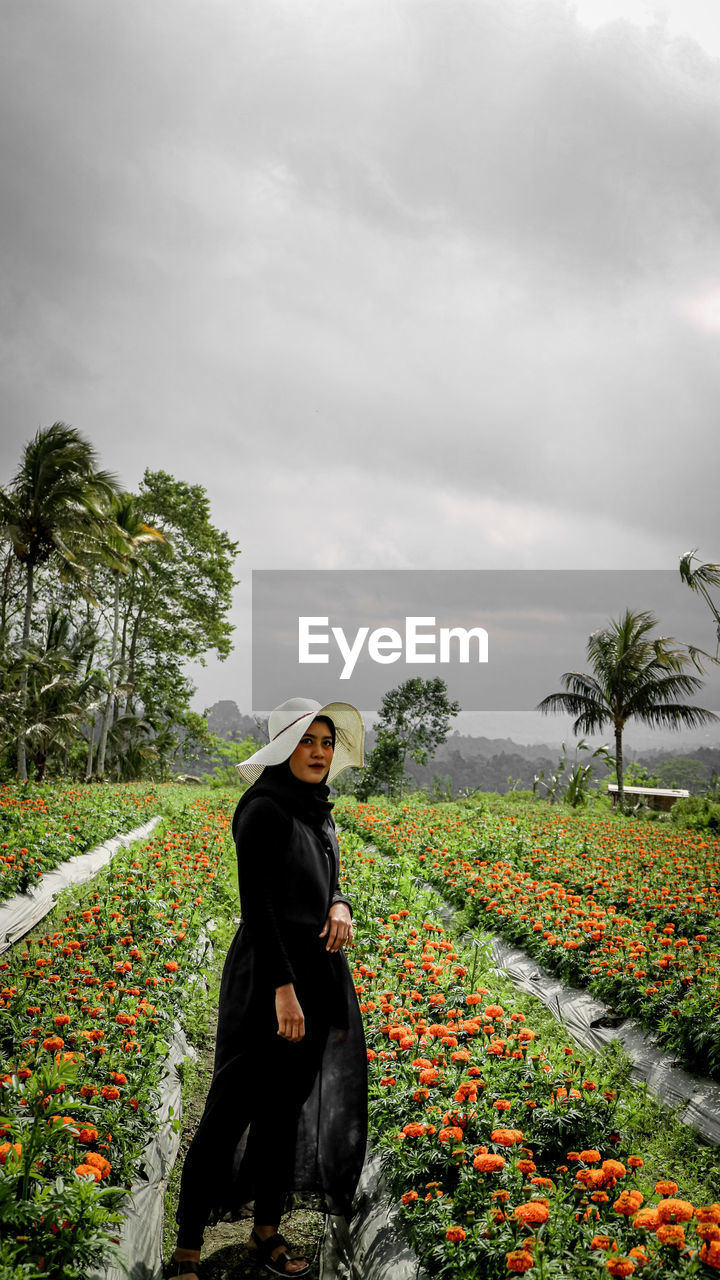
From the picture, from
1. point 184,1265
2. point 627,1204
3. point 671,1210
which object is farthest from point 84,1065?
point 671,1210

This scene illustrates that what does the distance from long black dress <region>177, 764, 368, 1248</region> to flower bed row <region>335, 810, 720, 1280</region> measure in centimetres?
29

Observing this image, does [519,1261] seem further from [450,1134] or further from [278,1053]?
[278,1053]

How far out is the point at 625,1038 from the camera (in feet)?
14.8

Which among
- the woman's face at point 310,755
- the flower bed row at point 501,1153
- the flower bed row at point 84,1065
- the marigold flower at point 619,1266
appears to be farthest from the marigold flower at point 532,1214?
the woman's face at point 310,755

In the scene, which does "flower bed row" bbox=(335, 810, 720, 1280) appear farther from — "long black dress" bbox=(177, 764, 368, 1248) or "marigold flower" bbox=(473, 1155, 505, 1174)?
"long black dress" bbox=(177, 764, 368, 1248)

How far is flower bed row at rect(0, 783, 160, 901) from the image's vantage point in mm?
6348

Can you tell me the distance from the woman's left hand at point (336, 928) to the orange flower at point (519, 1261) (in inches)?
37.4

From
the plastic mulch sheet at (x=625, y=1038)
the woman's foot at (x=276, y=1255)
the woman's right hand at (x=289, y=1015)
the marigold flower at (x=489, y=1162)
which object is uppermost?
the woman's right hand at (x=289, y=1015)

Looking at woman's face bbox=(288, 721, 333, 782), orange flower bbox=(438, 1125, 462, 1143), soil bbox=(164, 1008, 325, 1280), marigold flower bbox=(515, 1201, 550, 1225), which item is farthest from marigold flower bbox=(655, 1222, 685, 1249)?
woman's face bbox=(288, 721, 333, 782)

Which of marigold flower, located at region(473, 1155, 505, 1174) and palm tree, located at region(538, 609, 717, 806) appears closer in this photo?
marigold flower, located at region(473, 1155, 505, 1174)

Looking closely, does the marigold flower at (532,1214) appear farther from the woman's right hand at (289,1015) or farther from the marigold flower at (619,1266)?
the woman's right hand at (289,1015)

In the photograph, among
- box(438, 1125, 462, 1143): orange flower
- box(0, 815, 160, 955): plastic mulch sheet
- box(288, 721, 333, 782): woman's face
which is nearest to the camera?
box(438, 1125, 462, 1143): orange flower

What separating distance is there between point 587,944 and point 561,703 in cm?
1616

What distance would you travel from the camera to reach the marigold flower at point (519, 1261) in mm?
1935
